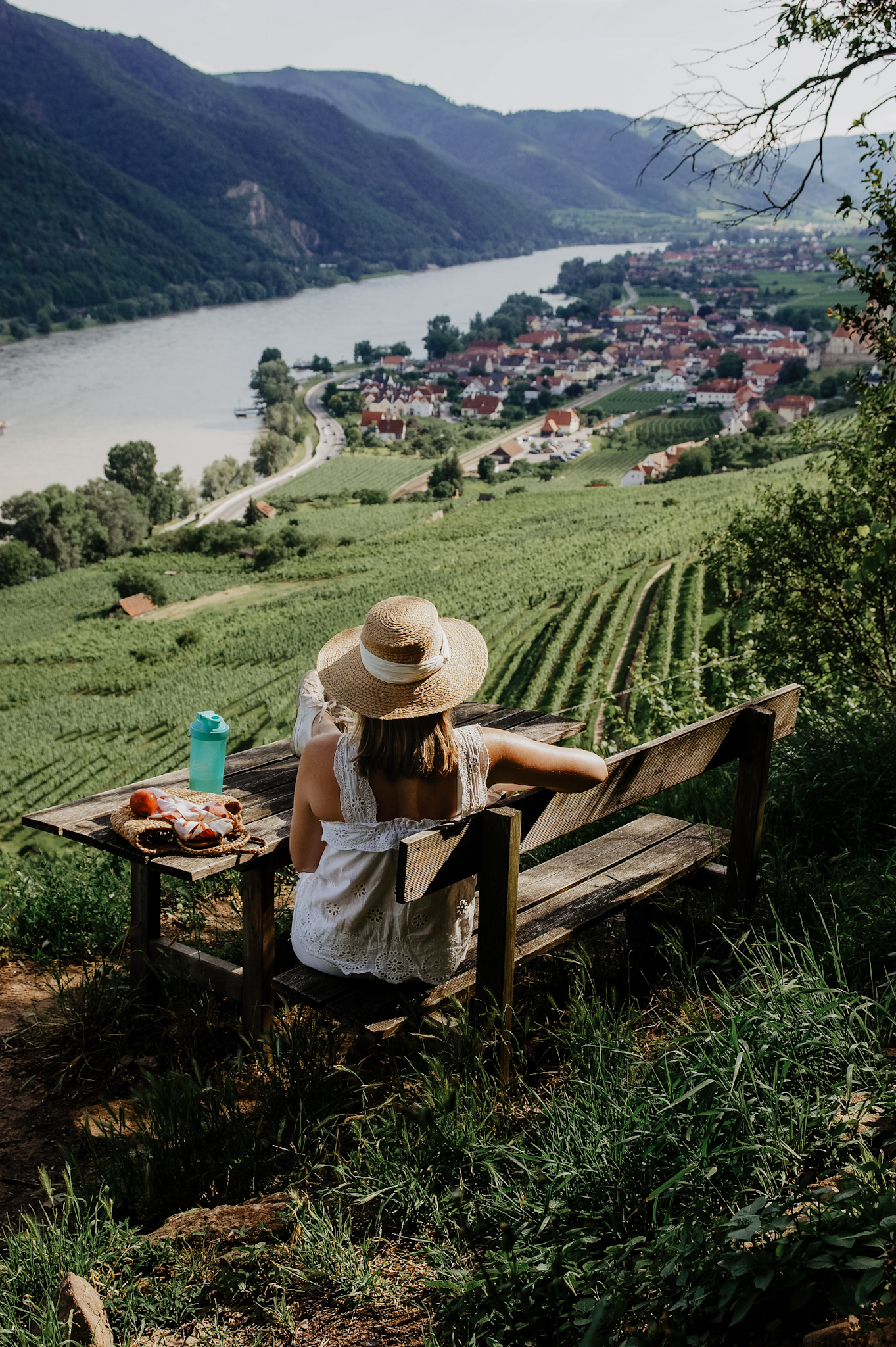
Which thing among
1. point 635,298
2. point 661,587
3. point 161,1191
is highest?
point 635,298

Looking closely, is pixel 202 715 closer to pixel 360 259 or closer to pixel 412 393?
pixel 412 393

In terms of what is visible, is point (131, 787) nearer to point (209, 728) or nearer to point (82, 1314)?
point (209, 728)

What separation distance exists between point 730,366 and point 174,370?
2491 inches

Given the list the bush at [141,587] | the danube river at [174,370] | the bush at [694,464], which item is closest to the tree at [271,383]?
the danube river at [174,370]

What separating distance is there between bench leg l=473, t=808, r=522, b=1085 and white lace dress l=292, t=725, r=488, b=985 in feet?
0.45

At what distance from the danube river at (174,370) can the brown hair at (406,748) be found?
78801 millimetres

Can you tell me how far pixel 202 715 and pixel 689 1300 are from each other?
1.66 m

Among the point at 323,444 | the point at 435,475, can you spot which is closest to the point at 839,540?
the point at 435,475

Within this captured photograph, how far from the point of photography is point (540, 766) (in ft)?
6.85

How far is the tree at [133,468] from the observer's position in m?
67.2

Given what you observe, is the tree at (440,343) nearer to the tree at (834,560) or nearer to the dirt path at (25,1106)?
the tree at (834,560)

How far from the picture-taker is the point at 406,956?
2129mm

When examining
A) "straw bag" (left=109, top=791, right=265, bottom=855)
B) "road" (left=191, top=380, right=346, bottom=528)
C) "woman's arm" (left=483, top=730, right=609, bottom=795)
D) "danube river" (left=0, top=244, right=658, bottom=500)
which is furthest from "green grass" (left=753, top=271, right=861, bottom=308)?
"straw bag" (left=109, top=791, right=265, bottom=855)

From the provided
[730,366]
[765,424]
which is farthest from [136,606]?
[730,366]
